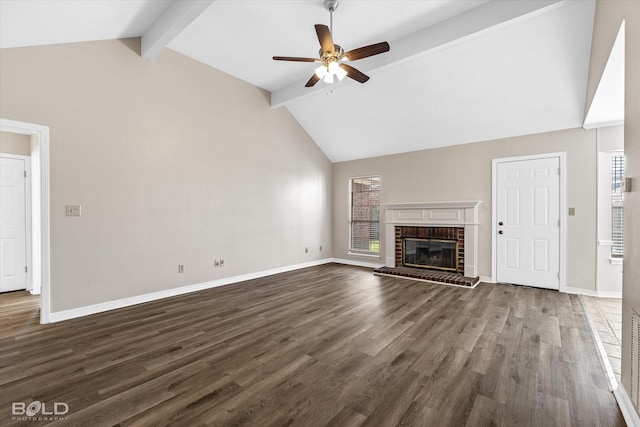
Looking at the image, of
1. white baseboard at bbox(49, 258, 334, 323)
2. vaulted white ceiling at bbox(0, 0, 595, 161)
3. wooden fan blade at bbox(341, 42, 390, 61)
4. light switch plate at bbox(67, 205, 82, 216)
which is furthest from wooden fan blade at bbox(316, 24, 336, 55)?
white baseboard at bbox(49, 258, 334, 323)

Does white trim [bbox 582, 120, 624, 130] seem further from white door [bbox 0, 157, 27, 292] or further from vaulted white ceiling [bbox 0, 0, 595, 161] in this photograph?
white door [bbox 0, 157, 27, 292]

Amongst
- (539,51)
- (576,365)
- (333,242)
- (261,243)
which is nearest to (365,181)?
(333,242)

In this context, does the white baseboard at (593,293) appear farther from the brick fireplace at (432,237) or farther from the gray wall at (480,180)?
the brick fireplace at (432,237)

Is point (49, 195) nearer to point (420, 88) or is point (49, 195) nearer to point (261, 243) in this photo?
point (261, 243)

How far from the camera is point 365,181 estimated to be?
702 centimetres

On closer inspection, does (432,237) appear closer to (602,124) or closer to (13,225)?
(602,124)

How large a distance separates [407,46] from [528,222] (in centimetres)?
351

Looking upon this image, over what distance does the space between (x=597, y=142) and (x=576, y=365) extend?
12.0 ft

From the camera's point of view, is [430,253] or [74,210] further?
[430,253]

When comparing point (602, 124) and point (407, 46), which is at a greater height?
point (407, 46)

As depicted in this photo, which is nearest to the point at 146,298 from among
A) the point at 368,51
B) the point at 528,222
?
the point at 368,51

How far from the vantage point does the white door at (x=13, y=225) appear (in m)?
4.44

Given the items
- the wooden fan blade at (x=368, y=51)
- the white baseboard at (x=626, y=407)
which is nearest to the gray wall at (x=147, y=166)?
the wooden fan blade at (x=368, y=51)

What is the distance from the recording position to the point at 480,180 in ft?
17.3
